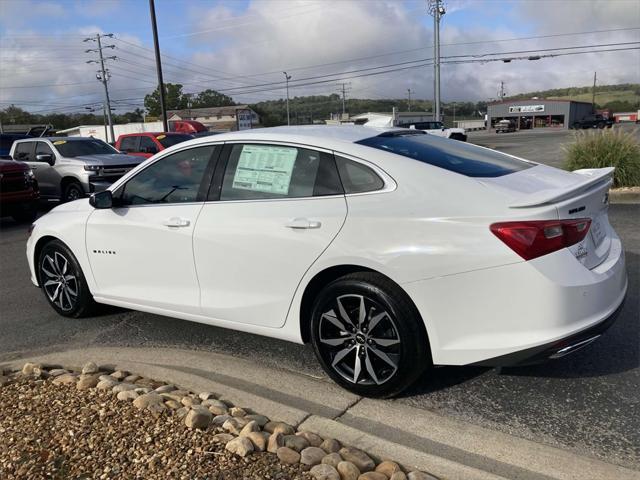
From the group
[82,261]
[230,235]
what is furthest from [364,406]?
[82,261]

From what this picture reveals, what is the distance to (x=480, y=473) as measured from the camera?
254cm

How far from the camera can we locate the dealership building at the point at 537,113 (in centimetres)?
8856

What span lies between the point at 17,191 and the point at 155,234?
314 inches

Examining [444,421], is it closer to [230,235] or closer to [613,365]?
[613,365]

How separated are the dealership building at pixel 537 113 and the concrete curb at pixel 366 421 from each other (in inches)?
3620

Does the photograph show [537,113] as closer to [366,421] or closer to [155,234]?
[155,234]

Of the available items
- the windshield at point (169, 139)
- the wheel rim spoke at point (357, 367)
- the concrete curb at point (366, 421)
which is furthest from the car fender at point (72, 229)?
the windshield at point (169, 139)

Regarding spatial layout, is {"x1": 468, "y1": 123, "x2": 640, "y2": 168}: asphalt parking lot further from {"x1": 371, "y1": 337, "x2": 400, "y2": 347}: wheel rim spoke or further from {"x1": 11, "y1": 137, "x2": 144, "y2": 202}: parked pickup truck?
{"x1": 11, "y1": 137, "x2": 144, "y2": 202}: parked pickup truck

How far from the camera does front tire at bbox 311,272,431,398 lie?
3088mm

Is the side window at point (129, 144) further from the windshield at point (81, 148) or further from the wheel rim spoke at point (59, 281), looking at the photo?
the wheel rim spoke at point (59, 281)

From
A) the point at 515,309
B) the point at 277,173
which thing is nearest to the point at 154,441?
the point at 277,173

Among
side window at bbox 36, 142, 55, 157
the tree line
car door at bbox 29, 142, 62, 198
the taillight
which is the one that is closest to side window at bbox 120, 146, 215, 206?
the taillight

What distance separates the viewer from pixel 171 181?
4.18 m

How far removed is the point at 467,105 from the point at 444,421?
143081 mm
